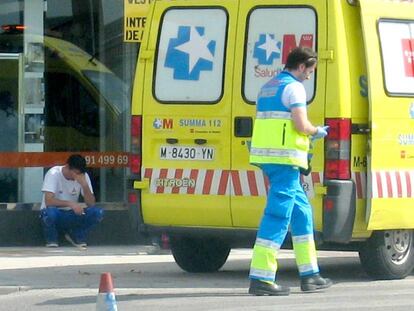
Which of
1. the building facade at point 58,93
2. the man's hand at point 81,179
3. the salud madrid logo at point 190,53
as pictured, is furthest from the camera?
the building facade at point 58,93

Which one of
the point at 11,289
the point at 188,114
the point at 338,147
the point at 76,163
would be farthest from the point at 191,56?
the point at 76,163

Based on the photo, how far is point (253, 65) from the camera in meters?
11.1

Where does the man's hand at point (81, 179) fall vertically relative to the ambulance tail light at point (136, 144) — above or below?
below

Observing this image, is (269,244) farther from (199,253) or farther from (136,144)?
(199,253)

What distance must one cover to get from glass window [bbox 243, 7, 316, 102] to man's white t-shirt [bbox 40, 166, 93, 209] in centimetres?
414

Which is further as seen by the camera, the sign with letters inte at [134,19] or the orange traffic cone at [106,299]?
the sign with letters inte at [134,19]

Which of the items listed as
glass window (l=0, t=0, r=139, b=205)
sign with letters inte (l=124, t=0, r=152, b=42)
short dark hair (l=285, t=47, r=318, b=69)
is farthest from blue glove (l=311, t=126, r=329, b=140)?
glass window (l=0, t=0, r=139, b=205)

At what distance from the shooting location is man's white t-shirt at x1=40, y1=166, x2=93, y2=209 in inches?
576

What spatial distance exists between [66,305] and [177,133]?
2.05 m

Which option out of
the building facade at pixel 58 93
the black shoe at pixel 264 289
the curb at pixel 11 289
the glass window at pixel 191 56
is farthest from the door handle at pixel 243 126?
the building facade at pixel 58 93

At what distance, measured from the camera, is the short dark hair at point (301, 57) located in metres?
10.1

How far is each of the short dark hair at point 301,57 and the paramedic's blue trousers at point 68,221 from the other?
507cm

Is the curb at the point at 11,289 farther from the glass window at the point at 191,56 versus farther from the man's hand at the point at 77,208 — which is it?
the man's hand at the point at 77,208

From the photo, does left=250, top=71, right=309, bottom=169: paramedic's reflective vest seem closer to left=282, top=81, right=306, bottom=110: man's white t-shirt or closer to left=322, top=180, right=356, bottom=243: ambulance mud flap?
left=282, top=81, right=306, bottom=110: man's white t-shirt
